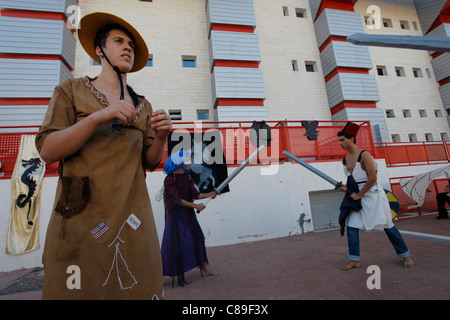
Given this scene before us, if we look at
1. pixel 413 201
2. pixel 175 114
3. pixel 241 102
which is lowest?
pixel 413 201

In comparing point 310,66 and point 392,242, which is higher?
point 310,66

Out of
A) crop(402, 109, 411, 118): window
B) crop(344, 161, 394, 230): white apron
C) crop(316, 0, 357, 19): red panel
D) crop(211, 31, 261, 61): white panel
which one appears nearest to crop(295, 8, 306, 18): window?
crop(316, 0, 357, 19): red panel

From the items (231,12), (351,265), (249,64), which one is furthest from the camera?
(231,12)

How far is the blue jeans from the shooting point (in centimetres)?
355

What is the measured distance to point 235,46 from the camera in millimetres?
12516

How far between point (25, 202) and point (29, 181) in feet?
1.88

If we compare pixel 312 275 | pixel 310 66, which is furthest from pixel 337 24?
pixel 312 275

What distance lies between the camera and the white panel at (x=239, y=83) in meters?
11.9

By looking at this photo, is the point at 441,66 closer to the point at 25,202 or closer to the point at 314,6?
the point at 314,6

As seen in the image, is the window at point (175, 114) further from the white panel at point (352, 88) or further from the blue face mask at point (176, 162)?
the white panel at point (352, 88)

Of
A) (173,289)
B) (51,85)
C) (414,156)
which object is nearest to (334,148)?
(414,156)

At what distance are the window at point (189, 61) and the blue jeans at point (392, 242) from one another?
1216cm

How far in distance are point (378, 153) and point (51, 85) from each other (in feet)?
48.7

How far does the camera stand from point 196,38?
1322 centimetres
